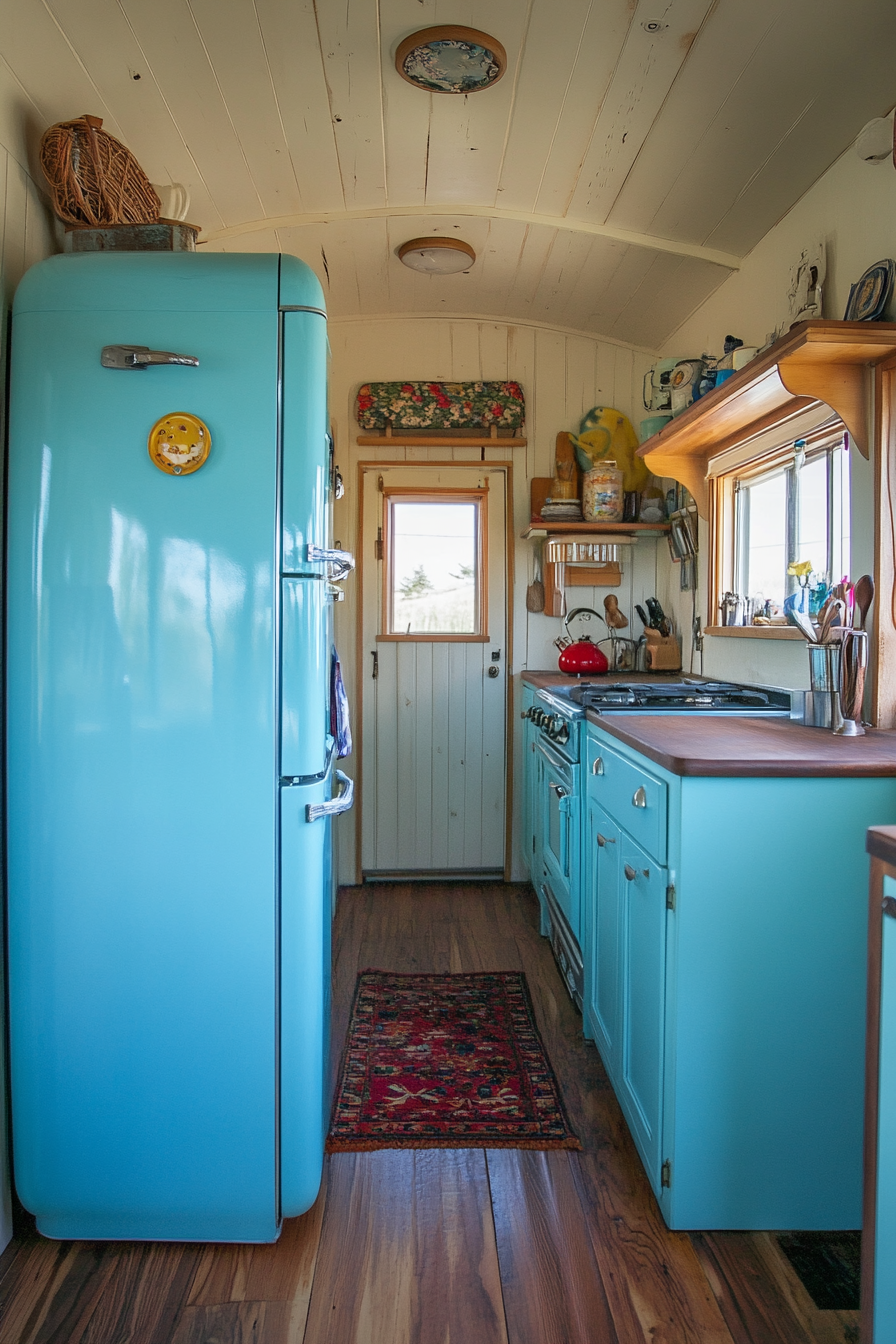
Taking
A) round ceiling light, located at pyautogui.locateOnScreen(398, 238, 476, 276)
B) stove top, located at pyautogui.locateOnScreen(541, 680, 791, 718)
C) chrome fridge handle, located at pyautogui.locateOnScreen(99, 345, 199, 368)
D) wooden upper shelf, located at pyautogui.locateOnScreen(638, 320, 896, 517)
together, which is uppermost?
round ceiling light, located at pyautogui.locateOnScreen(398, 238, 476, 276)

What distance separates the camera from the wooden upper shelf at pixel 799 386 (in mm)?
1873

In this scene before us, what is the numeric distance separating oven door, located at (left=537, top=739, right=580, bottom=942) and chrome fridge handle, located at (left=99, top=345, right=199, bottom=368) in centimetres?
161

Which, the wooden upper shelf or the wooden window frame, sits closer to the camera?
the wooden upper shelf

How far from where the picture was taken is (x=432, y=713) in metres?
4.07

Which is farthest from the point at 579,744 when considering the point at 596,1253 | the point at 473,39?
the point at 473,39

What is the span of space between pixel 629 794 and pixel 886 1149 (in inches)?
35.6

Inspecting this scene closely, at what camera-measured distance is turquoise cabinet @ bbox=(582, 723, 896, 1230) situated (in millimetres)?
1616

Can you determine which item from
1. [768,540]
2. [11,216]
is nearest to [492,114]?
[11,216]

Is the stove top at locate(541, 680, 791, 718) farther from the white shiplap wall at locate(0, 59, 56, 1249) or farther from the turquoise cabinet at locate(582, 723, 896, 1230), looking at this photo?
the white shiplap wall at locate(0, 59, 56, 1249)

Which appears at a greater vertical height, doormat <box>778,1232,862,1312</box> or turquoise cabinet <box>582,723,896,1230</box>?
turquoise cabinet <box>582,723,896,1230</box>

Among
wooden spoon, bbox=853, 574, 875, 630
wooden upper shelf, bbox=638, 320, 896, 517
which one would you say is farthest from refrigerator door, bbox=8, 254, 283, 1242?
wooden spoon, bbox=853, 574, 875, 630

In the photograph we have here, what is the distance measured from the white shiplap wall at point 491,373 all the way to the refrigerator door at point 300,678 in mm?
2384

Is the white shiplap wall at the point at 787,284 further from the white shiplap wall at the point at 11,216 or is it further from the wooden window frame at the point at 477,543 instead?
the white shiplap wall at the point at 11,216

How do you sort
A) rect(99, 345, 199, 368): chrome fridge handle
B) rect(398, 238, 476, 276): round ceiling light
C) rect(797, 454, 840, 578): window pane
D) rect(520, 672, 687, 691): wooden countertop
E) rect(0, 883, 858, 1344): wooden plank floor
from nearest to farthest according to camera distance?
rect(0, 883, 858, 1344): wooden plank floor → rect(99, 345, 199, 368): chrome fridge handle → rect(797, 454, 840, 578): window pane → rect(398, 238, 476, 276): round ceiling light → rect(520, 672, 687, 691): wooden countertop
